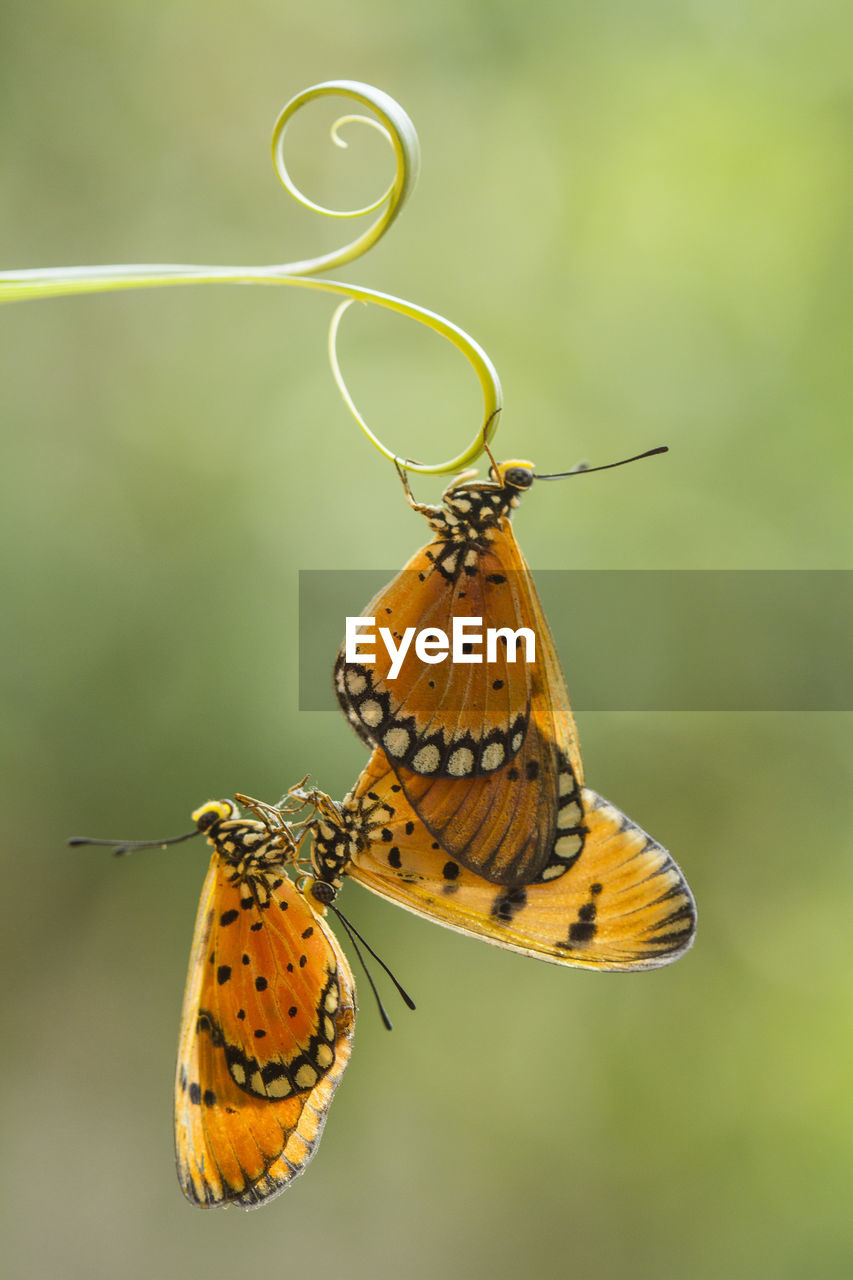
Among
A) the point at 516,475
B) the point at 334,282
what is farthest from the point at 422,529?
the point at 334,282

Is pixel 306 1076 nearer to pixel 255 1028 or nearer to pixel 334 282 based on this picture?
pixel 255 1028

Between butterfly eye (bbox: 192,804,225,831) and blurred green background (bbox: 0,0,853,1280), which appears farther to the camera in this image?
blurred green background (bbox: 0,0,853,1280)

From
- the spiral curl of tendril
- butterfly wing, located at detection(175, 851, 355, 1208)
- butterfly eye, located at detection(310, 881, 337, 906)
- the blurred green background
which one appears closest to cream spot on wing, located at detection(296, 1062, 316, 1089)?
butterfly wing, located at detection(175, 851, 355, 1208)

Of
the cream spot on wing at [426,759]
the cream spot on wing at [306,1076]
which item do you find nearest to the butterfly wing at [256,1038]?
the cream spot on wing at [306,1076]

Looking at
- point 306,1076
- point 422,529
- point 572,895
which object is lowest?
point 306,1076

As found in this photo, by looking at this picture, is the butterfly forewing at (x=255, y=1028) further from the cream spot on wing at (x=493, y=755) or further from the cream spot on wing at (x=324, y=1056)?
the cream spot on wing at (x=493, y=755)

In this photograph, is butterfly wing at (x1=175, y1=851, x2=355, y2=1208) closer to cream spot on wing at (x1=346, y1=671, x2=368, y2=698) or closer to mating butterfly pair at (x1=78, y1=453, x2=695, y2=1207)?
mating butterfly pair at (x1=78, y1=453, x2=695, y2=1207)

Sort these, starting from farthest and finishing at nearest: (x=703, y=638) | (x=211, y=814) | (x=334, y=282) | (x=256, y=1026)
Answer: (x=703, y=638)
(x=256, y=1026)
(x=211, y=814)
(x=334, y=282)
